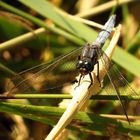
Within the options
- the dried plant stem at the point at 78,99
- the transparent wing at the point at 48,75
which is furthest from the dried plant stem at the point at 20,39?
the dried plant stem at the point at 78,99

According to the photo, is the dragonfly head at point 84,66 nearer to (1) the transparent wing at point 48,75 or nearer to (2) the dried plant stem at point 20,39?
(1) the transparent wing at point 48,75

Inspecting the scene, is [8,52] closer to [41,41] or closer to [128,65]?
[41,41]

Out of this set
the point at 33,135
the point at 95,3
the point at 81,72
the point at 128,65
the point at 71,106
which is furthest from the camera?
the point at 95,3

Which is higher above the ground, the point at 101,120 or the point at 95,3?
the point at 95,3

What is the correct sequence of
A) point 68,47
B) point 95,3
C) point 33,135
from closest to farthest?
point 33,135, point 68,47, point 95,3

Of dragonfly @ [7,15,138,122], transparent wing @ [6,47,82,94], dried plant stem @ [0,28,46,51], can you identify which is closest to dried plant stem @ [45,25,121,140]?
dragonfly @ [7,15,138,122]

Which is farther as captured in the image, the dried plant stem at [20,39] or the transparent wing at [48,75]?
the dried plant stem at [20,39]

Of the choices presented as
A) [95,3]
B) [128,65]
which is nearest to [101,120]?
[128,65]

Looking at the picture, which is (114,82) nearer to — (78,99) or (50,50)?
(78,99)

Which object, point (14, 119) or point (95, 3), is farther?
point (95, 3)
